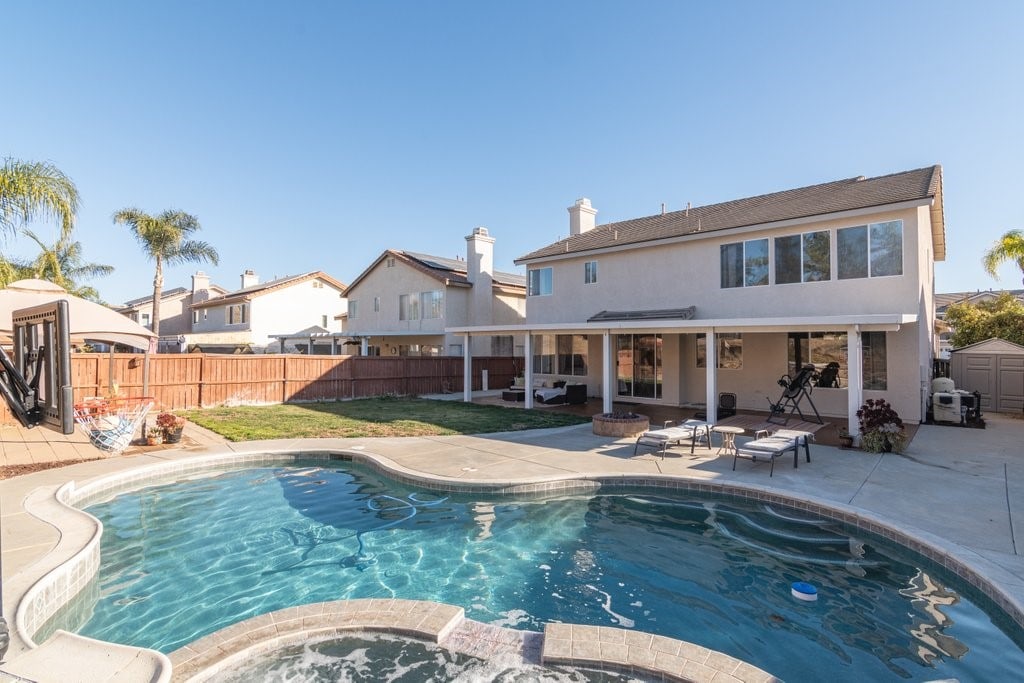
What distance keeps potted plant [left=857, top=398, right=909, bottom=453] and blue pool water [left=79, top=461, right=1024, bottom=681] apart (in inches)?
173

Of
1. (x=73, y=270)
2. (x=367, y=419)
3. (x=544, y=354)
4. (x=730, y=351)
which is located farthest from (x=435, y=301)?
(x=73, y=270)

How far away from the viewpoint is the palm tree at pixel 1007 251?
17891 mm

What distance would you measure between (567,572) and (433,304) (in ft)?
73.6

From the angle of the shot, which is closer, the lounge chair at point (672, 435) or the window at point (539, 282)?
the lounge chair at point (672, 435)

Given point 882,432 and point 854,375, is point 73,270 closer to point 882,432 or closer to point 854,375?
point 854,375

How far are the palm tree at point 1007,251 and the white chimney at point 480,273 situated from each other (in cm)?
2101

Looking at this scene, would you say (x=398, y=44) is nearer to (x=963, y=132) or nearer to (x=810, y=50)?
(x=810, y=50)

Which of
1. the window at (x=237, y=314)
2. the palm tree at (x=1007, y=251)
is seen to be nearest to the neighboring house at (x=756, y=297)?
the palm tree at (x=1007, y=251)

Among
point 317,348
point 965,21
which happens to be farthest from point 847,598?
point 317,348

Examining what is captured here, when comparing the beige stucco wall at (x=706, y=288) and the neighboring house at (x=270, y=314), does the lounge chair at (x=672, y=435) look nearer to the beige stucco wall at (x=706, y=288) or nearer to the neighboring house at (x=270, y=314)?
the beige stucco wall at (x=706, y=288)

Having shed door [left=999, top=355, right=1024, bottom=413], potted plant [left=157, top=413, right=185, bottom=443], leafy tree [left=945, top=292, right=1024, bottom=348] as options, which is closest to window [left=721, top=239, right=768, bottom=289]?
shed door [left=999, top=355, right=1024, bottom=413]

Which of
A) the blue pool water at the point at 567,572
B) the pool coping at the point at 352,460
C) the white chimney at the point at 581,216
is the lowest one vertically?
the blue pool water at the point at 567,572

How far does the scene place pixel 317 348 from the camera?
119 ft

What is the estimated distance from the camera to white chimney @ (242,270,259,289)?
146 feet
